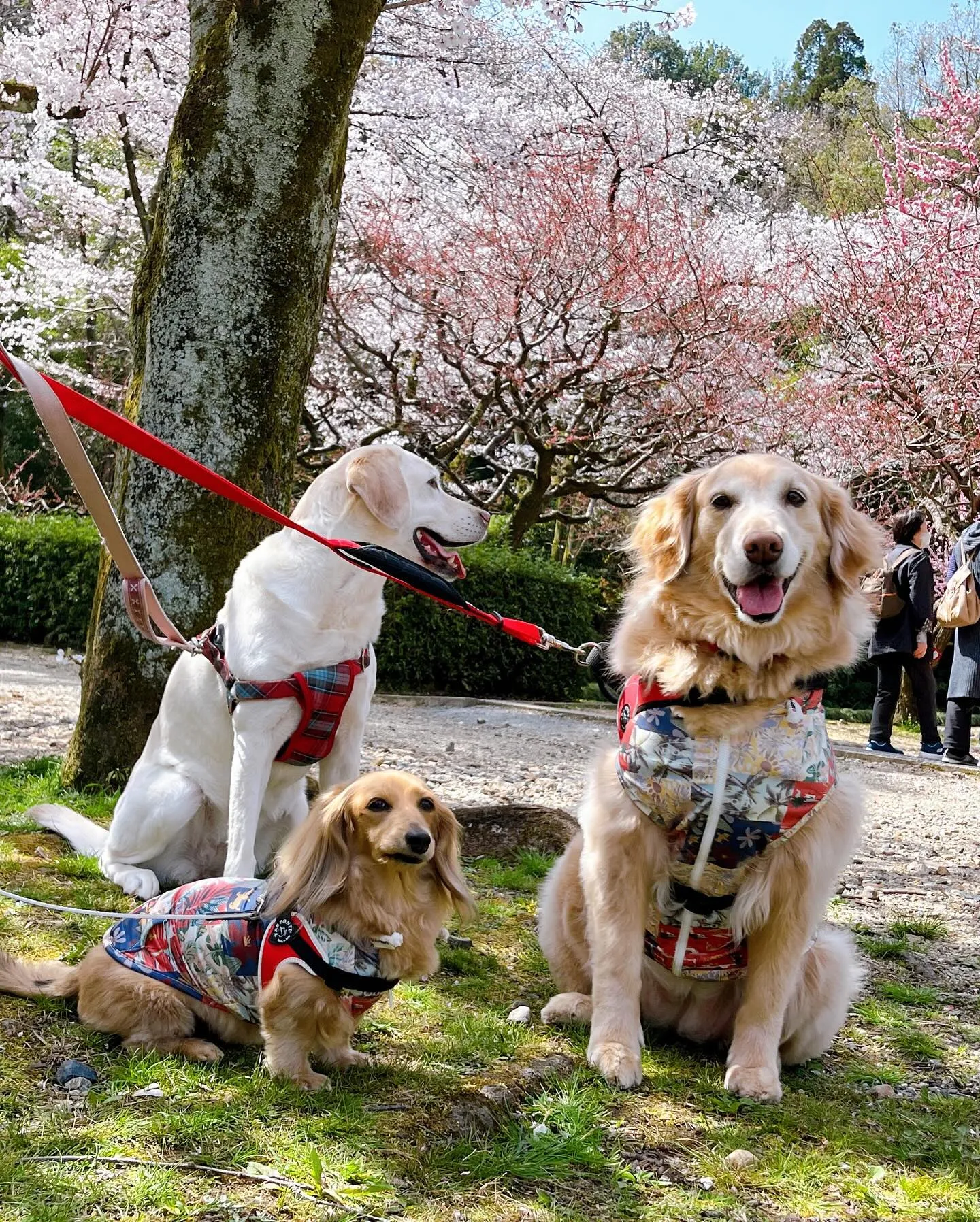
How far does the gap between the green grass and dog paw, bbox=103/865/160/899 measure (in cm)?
48

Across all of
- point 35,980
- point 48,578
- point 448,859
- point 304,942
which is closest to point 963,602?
point 448,859

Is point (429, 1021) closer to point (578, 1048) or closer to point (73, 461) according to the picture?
point (578, 1048)

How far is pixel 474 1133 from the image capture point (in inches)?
96.7

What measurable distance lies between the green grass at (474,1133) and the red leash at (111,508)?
3.81ft

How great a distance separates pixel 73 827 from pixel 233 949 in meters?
2.01

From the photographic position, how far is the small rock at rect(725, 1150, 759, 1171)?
8.08 ft

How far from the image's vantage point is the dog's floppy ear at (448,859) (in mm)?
2781

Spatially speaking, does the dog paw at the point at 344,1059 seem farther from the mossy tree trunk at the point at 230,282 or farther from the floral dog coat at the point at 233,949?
the mossy tree trunk at the point at 230,282

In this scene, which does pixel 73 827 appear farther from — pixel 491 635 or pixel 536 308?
pixel 536 308

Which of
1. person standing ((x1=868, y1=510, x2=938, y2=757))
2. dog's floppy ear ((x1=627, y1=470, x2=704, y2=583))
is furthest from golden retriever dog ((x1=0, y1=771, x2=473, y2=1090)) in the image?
person standing ((x1=868, y1=510, x2=938, y2=757))

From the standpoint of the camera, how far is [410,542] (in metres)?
3.92

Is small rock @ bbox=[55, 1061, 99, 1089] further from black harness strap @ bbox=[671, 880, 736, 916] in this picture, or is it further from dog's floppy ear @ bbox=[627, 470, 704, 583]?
dog's floppy ear @ bbox=[627, 470, 704, 583]

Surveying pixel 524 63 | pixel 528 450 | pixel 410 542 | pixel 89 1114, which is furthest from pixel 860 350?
pixel 89 1114

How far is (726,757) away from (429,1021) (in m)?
1.22
